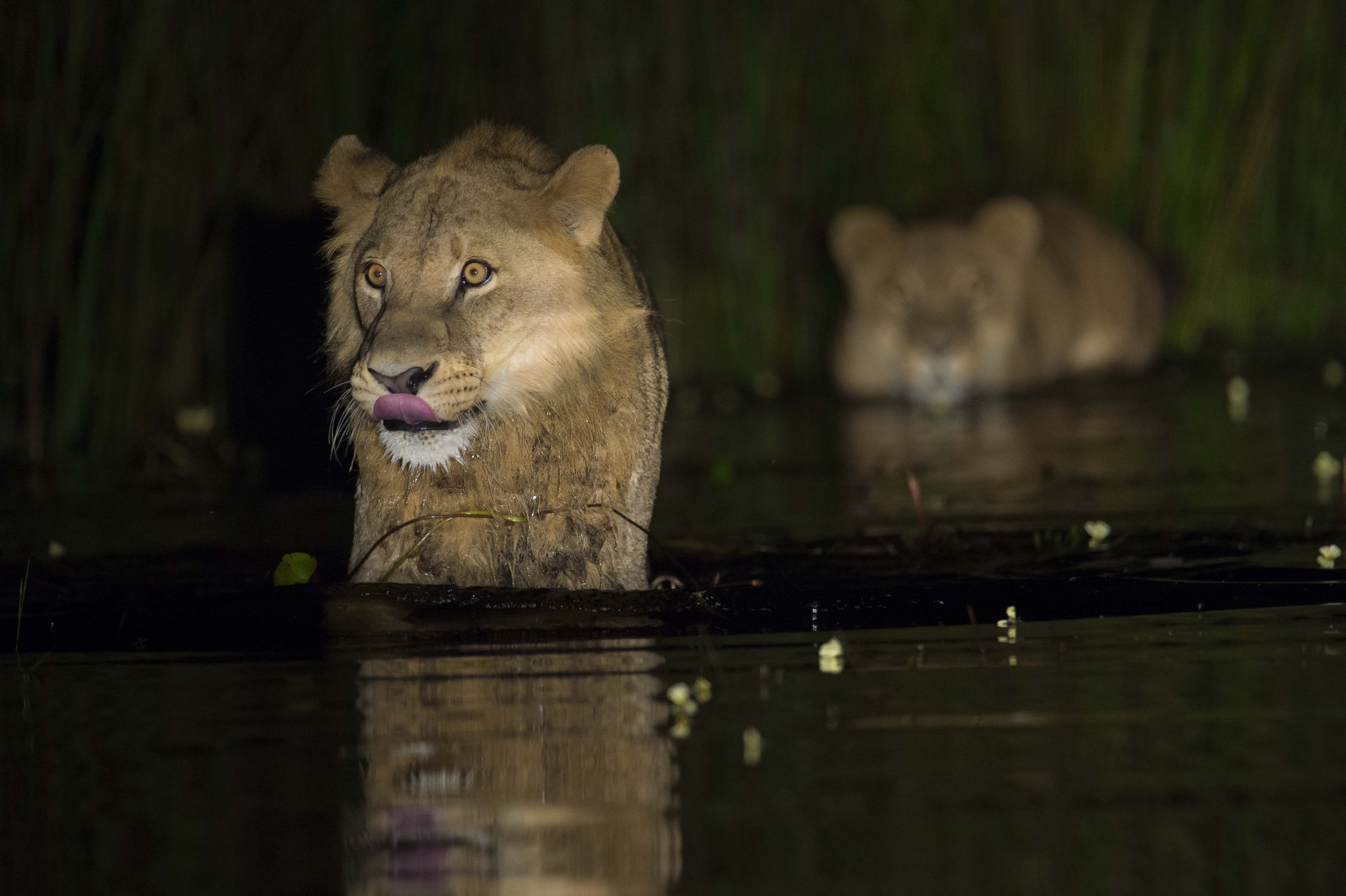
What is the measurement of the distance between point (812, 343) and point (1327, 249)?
3.60 m

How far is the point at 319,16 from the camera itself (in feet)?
25.9

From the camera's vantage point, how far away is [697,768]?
2805 millimetres

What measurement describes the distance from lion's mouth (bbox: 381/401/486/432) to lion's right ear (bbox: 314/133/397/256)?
68 centimetres

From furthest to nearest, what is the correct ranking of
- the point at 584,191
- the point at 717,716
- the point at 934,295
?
the point at 934,295 < the point at 584,191 < the point at 717,716

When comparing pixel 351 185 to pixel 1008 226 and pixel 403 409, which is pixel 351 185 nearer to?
pixel 403 409

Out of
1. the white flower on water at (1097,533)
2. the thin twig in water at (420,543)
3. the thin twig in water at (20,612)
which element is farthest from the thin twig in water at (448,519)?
the white flower on water at (1097,533)

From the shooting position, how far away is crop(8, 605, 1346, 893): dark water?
231 cm

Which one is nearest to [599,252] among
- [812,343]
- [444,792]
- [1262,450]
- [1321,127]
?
[444,792]

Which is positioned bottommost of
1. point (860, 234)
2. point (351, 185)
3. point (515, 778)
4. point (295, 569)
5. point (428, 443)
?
point (515, 778)

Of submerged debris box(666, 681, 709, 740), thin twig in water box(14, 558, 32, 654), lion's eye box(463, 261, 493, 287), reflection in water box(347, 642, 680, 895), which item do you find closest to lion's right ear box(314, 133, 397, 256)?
lion's eye box(463, 261, 493, 287)

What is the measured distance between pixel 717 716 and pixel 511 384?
1.50 metres

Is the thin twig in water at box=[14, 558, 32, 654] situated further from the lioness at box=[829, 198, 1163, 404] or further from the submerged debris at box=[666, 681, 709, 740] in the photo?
the lioness at box=[829, 198, 1163, 404]

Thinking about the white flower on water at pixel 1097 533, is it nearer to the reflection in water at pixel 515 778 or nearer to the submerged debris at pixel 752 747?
the reflection in water at pixel 515 778

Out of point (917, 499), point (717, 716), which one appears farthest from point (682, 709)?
point (917, 499)
